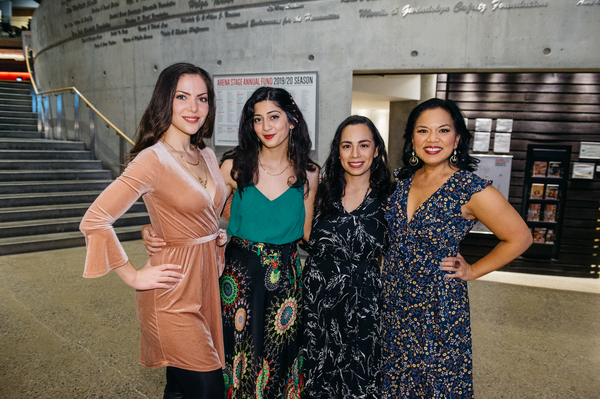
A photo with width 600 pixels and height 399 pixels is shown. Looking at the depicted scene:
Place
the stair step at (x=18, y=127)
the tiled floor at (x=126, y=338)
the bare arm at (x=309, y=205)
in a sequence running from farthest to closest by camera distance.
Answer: the stair step at (x=18, y=127)
the tiled floor at (x=126, y=338)
the bare arm at (x=309, y=205)

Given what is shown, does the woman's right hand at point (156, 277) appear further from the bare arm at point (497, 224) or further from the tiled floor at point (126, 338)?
the tiled floor at point (126, 338)

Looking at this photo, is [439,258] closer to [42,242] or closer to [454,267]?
[454,267]

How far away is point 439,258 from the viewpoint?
5.32 ft

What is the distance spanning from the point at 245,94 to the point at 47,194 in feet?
12.5

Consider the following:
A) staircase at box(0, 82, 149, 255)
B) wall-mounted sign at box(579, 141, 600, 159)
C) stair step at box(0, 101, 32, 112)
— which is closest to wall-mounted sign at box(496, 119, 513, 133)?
wall-mounted sign at box(579, 141, 600, 159)

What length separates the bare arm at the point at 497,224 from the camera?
1583 mm

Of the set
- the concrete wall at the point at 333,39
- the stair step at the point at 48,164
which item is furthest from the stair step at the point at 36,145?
the concrete wall at the point at 333,39

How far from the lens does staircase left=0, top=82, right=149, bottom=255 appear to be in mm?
5328

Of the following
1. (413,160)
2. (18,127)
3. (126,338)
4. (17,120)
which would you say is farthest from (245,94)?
(17,120)

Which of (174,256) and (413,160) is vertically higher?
(413,160)

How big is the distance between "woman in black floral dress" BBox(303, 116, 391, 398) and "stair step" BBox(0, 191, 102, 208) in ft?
18.8

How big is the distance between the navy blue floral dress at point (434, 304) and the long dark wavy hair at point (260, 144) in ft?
2.08

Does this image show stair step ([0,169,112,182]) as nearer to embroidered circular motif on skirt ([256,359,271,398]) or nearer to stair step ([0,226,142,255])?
stair step ([0,226,142,255])

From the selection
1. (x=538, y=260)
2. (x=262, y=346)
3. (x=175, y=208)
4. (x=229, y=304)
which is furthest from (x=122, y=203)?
(x=538, y=260)
